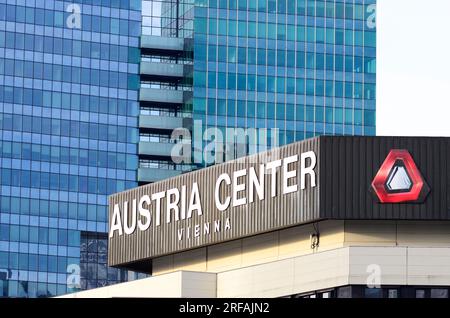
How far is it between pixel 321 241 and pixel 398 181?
4.67 m

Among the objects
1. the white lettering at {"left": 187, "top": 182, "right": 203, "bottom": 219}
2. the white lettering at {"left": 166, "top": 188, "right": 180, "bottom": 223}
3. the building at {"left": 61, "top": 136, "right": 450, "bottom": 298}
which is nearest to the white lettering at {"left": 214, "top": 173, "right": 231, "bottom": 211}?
the building at {"left": 61, "top": 136, "right": 450, "bottom": 298}

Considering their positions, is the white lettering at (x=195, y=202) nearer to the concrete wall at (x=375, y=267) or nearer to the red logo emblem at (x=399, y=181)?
the concrete wall at (x=375, y=267)

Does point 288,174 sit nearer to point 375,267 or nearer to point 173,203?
point 375,267

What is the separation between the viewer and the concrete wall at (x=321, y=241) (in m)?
67.4

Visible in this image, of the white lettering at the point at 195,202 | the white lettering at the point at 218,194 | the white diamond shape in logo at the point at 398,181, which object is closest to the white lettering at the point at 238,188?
the white lettering at the point at 218,194

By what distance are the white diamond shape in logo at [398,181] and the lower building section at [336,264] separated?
1671mm

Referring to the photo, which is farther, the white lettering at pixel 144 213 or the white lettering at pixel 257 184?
the white lettering at pixel 144 213

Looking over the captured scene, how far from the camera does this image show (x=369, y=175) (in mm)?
68188

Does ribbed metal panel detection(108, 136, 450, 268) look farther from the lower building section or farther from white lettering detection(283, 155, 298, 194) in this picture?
the lower building section

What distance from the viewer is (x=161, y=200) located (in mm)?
80500

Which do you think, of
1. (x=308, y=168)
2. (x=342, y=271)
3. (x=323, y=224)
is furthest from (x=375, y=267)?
(x=308, y=168)

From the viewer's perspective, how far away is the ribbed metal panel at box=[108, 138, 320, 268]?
70250 millimetres

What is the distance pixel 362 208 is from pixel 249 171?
26.5 ft
